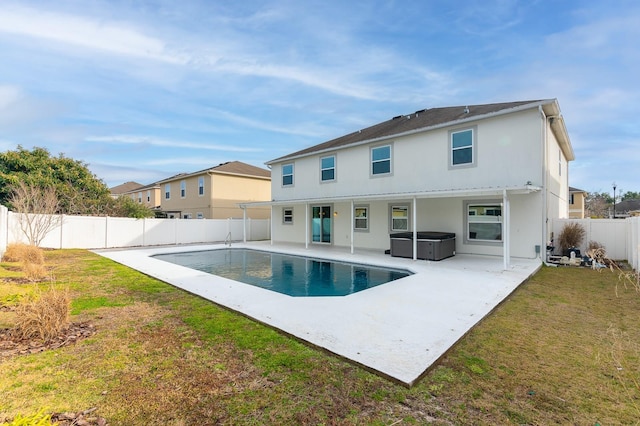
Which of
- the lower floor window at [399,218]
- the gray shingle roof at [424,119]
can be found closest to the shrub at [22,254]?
the gray shingle roof at [424,119]

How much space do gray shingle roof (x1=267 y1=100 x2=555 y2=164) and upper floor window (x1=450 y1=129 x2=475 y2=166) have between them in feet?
1.95

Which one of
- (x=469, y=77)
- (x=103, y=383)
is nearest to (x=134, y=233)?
(x=103, y=383)

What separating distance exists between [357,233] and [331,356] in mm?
12278

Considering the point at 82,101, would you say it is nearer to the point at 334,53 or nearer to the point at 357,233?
the point at 334,53

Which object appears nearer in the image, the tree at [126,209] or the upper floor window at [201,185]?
the tree at [126,209]

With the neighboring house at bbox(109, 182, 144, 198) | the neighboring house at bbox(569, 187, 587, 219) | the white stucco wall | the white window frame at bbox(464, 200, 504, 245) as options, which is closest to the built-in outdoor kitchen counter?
the white window frame at bbox(464, 200, 504, 245)

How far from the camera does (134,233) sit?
61.0ft

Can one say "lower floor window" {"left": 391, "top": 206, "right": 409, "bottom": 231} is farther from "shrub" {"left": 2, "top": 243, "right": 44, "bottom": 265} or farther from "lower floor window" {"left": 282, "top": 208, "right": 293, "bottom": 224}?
"shrub" {"left": 2, "top": 243, "right": 44, "bottom": 265}

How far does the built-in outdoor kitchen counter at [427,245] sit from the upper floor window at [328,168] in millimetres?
5672

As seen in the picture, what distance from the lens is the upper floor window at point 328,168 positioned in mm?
16891

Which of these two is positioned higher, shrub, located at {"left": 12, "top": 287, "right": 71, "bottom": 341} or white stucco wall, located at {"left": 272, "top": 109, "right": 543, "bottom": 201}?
white stucco wall, located at {"left": 272, "top": 109, "right": 543, "bottom": 201}

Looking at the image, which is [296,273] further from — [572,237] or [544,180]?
[572,237]

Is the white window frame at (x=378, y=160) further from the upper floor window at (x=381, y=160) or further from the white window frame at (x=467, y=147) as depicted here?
the white window frame at (x=467, y=147)

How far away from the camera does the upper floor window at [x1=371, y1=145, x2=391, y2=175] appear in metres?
14.6
